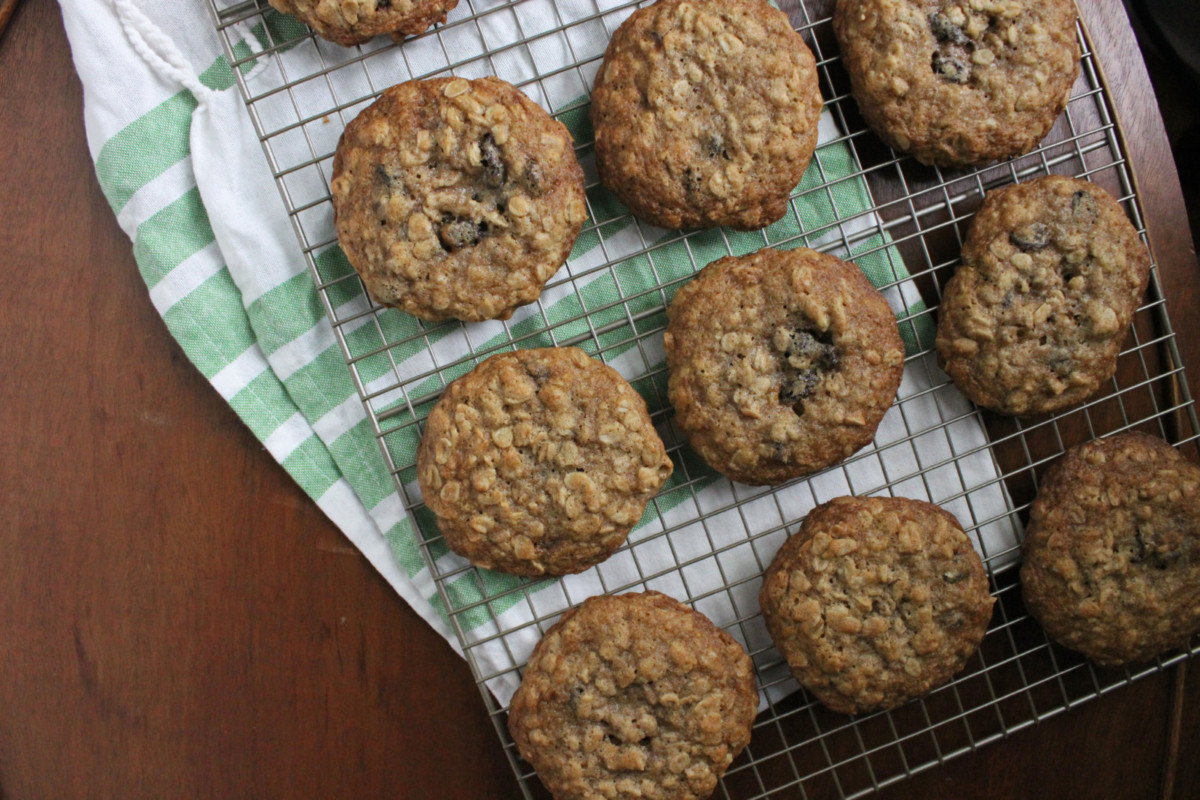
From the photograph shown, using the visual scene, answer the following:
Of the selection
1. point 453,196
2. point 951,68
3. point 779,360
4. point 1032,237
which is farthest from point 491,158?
point 1032,237

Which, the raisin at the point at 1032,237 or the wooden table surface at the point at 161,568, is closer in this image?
the raisin at the point at 1032,237

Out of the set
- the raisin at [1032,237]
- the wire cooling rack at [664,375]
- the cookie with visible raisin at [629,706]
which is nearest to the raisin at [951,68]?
the wire cooling rack at [664,375]

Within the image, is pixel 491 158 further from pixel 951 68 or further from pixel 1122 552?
pixel 1122 552

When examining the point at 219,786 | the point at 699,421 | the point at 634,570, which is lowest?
the point at 219,786

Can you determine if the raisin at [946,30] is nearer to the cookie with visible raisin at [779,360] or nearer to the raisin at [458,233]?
the cookie with visible raisin at [779,360]

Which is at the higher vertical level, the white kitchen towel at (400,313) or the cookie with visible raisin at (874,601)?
the white kitchen towel at (400,313)

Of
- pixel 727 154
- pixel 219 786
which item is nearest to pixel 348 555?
pixel 219 786

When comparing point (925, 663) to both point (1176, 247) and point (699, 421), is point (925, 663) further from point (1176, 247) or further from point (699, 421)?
point (1176, 247)
